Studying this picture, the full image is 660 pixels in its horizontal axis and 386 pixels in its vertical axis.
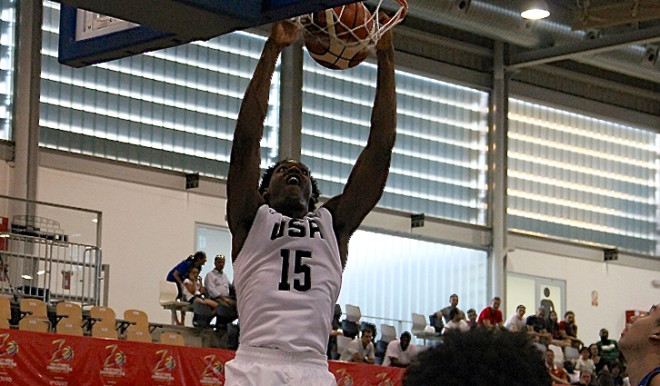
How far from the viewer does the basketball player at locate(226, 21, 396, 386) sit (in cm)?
509

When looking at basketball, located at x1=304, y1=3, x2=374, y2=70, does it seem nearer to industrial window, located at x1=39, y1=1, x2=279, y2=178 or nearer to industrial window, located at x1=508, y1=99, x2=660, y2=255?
industrial window, located at x1=39, y1=1, x2=279, y2=178

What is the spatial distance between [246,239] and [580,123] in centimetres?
2260

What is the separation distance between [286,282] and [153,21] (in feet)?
4.72

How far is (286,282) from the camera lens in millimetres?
5184

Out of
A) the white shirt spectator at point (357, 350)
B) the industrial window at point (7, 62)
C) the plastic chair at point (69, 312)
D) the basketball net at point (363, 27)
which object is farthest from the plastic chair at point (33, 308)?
the basketball net at point (363, 27)

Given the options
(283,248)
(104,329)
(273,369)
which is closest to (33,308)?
(104,329)

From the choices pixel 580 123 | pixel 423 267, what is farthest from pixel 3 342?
pixel 580 123

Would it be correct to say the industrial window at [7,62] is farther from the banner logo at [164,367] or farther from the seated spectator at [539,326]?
the seated spectator at [539,326]

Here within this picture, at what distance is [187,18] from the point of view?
5.59 metres

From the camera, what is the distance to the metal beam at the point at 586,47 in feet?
75.9

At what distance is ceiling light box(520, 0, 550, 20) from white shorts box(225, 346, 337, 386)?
55.1ft

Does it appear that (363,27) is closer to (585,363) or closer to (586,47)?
(585,363)

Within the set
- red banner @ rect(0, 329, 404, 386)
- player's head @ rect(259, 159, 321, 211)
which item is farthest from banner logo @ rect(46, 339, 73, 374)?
player's head @ rect(259, 159, 321, 211)

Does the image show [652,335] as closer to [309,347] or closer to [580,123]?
[309,347]
